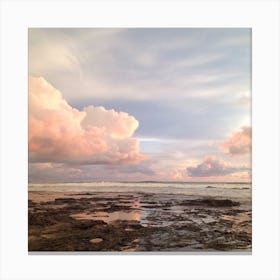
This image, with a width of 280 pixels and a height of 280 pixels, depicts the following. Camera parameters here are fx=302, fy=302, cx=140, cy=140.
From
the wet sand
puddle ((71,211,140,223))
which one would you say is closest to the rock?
the wet sand

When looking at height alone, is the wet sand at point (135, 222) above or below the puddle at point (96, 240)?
above

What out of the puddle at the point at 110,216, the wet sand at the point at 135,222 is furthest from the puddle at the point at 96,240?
the puddle at the point at 110,216

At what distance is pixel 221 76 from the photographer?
233 cm

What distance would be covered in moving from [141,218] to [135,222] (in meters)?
0.05

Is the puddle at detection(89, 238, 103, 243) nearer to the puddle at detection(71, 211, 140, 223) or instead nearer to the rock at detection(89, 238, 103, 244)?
the rock at detection(89, 238, 103, 244)

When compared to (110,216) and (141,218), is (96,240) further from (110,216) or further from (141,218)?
(141,218)

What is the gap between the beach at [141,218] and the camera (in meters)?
2.27

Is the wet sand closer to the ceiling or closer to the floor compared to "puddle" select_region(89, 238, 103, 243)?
closer to the ceiling

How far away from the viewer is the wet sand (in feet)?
7.45

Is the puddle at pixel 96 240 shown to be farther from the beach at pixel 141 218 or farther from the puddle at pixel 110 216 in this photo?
the puddle at pixel 110 216
